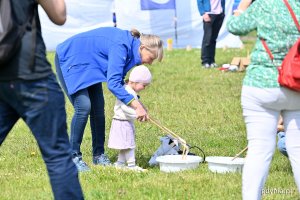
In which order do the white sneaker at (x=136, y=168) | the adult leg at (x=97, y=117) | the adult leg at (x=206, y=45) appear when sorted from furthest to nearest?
the adult leg at (x=206, y=45) < the adult leg at (x=97, y=117) < the white sneaker at (x=136, y=168)

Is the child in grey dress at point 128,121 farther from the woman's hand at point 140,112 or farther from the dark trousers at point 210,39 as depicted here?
the dark trousers at point 210,39

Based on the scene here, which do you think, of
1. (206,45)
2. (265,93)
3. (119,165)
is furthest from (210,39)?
(265,93)

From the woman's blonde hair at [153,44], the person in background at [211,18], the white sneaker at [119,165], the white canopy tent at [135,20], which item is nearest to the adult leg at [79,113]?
the white sneaker at [119,165]

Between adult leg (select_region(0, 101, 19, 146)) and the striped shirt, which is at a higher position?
the striped shirt

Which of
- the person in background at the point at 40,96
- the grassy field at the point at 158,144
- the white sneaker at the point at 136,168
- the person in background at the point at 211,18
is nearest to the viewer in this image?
the person in background at the point at 40,96

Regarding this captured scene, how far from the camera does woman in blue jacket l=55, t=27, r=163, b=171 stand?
574cm

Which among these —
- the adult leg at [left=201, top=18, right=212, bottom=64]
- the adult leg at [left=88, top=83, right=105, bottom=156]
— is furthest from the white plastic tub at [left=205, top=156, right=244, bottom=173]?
the adult leg at [left=201, top=18, right=212, bottom=64]

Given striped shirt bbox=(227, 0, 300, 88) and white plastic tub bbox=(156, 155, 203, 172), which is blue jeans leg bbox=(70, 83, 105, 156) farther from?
striped shirt bbox=(227, 0, 300, 88)

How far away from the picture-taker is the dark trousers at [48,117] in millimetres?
3539

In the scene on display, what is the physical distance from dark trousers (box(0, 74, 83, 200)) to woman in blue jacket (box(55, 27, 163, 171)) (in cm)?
203

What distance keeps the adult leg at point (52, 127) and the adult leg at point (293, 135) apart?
1.36m

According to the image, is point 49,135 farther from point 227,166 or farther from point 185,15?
point 185,15

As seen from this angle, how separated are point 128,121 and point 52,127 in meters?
2.57

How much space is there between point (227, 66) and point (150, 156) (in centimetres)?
690
